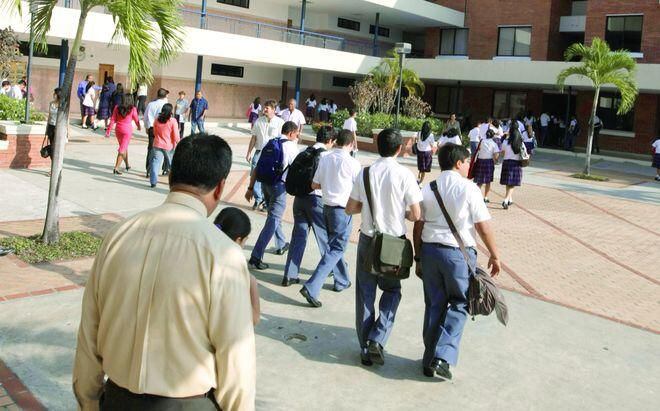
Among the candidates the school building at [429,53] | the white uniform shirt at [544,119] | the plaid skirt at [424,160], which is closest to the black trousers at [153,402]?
the plaid skirt at [424,160]

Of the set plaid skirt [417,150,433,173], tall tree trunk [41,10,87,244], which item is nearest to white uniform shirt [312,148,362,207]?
tall tree trunk [41,10,87,244]

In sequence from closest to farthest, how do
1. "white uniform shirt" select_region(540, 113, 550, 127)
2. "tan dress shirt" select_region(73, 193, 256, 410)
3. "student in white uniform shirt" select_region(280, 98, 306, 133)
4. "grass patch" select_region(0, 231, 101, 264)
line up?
"tan dress shirt" select_region(73, 193, 256, 410)
"grass patch" select_region(0, 231, 101, 264)
"student in white uniform shirt" select_region(280, 98, 306, 133)
"white uniform shirt" select_region(540, 113, 550, 127)

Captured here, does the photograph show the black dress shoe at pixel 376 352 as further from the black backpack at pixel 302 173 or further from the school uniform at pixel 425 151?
the school uniform at pixel 425 151

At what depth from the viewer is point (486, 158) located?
44.5 feet

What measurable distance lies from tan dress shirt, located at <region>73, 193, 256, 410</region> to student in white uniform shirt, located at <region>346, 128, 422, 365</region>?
3.04 meters

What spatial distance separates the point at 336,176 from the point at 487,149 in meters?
7.46

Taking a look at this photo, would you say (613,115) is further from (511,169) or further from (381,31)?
(511,169)

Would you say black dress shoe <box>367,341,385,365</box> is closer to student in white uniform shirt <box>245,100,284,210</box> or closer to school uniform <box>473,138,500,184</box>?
student in white uniform shirt <box>245,100,284,210</box>

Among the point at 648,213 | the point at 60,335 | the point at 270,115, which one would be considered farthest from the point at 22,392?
the point at 648,213

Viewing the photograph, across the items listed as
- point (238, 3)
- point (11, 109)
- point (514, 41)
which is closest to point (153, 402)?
point (11, 109)

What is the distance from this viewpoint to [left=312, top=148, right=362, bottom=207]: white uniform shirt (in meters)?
6.69

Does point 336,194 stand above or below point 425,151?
below

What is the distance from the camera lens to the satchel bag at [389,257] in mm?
5133

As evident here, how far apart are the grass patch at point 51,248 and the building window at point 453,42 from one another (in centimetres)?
2985
